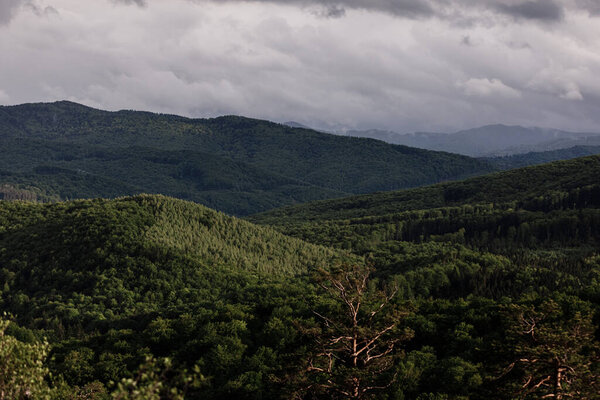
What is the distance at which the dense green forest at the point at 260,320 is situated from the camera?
34.8 meters

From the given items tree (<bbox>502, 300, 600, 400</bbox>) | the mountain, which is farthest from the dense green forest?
the mountain

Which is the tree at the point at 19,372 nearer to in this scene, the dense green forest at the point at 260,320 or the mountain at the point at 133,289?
the dense green forest at the point at 260,320

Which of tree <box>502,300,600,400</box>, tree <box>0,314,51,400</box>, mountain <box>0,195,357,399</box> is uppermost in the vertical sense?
tree <box>502,300,600,400</box>

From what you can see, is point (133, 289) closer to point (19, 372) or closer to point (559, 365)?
point (19, 372)

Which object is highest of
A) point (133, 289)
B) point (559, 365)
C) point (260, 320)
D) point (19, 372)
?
point (559, 365)

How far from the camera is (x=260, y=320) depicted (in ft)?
281

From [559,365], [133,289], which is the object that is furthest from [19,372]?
[133,289]

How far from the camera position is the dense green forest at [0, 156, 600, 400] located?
114 feet

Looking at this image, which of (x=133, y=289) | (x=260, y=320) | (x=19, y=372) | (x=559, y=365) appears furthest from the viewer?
(x=133, y=289)

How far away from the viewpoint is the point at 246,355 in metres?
72.0

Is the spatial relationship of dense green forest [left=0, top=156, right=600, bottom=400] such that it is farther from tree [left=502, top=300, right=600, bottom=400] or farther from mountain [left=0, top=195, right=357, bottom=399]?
mountain [left=0, top=195, right=357, bottom=399]

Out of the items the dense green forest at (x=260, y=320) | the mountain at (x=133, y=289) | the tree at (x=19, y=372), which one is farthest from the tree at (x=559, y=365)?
the mountain at (x=133, y=289)

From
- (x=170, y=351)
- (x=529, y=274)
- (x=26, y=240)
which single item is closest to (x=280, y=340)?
(x=170, y=351)

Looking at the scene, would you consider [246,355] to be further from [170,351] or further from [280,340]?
[170,351]
